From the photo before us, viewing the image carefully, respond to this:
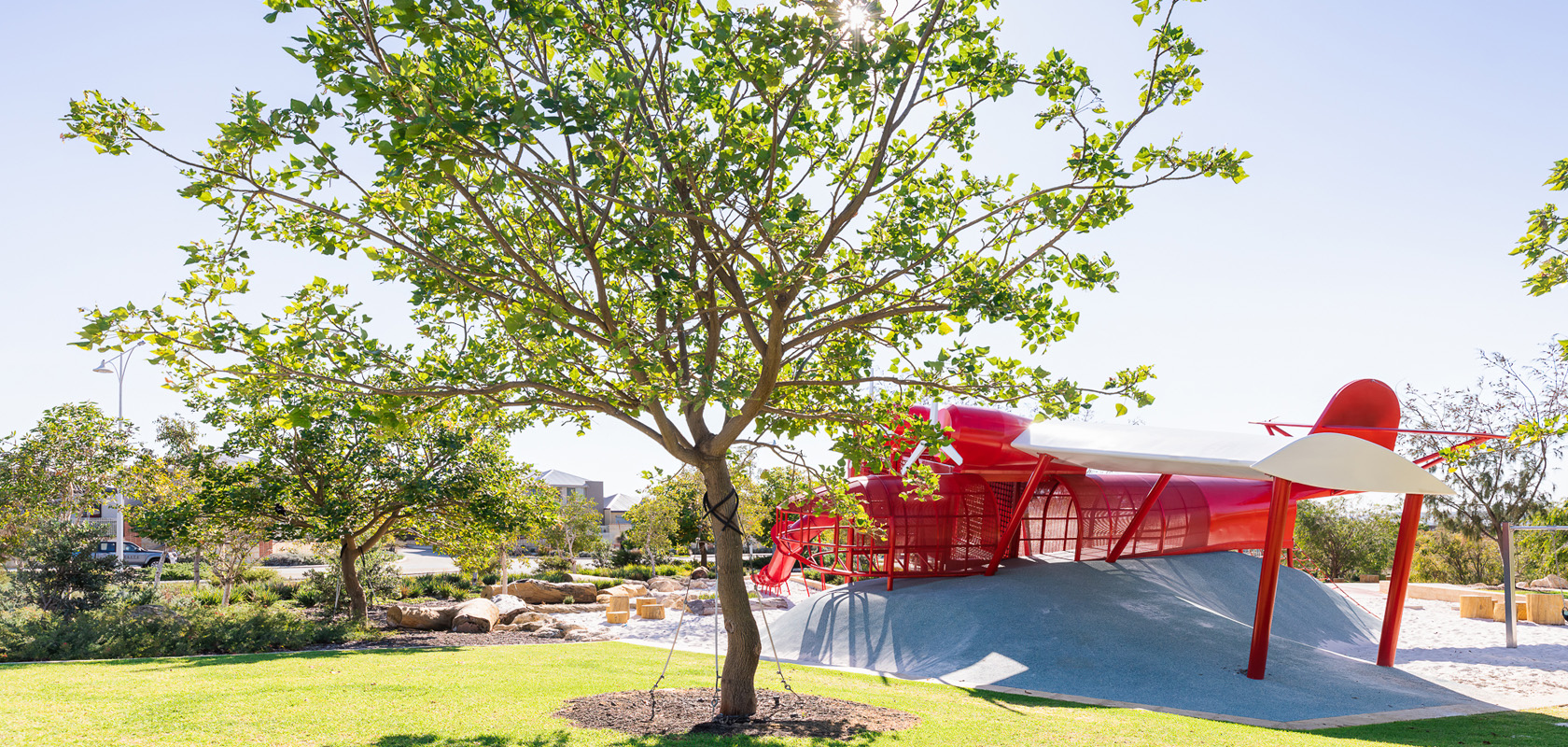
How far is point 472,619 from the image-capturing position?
1884 cm

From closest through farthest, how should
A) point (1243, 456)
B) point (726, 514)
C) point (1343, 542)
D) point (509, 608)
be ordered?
point (726, 514) → point (1243, 456) → point (509, 608) → point (1343, 542)

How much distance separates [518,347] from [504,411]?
2689 mm

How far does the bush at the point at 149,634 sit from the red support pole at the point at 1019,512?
40.5 feet

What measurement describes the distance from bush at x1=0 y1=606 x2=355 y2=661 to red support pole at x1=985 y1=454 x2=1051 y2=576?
40.5 ft

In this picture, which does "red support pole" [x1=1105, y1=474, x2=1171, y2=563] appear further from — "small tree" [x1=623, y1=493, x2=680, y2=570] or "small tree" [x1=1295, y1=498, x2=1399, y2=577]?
"small tree" [x1=1295, y1=498, x2=1399, y2=577]

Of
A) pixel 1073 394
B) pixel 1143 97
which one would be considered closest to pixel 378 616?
pixel 1073 394

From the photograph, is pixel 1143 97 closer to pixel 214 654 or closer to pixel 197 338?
pixel 197 338

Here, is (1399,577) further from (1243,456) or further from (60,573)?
(60,573)

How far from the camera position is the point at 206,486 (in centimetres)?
1562

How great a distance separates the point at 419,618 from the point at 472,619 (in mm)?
1175

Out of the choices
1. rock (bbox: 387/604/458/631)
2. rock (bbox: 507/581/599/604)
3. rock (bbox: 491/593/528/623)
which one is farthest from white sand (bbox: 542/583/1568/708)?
rock (bbox: 387/604/458/631)

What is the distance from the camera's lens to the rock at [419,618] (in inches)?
744

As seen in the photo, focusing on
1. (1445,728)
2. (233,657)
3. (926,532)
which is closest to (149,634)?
(233,657)

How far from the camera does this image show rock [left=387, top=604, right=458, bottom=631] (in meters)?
18.9
